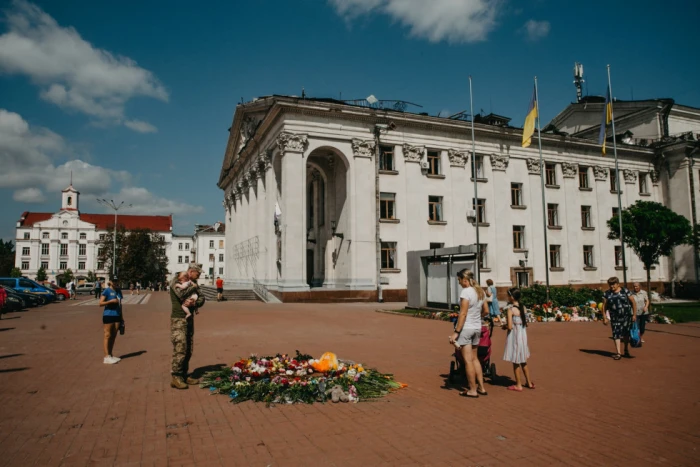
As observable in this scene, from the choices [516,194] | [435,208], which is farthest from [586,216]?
[435,208]

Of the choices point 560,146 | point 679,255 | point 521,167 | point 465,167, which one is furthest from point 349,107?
point 679,255

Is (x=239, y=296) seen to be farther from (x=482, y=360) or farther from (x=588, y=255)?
(x=588, y=255)

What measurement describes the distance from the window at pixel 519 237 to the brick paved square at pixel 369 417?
27.4 metres

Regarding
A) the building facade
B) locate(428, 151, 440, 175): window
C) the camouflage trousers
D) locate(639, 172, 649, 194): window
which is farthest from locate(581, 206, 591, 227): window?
the camouflage trousers

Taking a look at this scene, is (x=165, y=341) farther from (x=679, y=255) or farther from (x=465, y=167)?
(x=679, y=255)

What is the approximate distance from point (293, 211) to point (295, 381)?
78.0 ft

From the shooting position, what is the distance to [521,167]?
39344mm

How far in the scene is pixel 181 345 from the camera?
8094 millimetres

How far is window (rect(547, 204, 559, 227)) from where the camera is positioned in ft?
133

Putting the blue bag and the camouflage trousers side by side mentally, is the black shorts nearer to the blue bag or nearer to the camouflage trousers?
the camouflage trousers

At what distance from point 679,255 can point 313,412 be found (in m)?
48.8

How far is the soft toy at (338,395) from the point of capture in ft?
23.7

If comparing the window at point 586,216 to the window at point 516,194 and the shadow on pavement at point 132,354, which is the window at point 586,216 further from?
the shadow on pavement at point 132,354

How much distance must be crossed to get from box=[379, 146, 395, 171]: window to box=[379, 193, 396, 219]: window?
2.10 m
